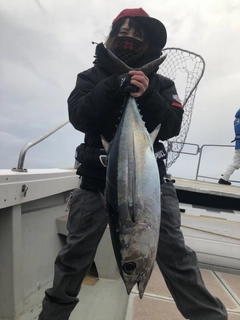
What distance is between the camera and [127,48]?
5.03 feet

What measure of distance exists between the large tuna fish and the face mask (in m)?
0.46

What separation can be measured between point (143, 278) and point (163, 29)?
137cm

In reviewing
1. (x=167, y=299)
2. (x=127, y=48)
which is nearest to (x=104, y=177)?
(x=127, y=48)

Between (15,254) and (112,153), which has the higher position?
(112,153)

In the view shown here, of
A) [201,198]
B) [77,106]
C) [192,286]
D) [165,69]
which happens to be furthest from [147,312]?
[165,69]

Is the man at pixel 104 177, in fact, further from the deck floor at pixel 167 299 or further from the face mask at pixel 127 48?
the deck floor at pixel 167 299

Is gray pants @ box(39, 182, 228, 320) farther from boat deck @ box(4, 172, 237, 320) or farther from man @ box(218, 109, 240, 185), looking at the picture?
man @ box(218, 109, 240, 185)

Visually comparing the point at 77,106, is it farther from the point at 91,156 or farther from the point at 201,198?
the point at 201,198

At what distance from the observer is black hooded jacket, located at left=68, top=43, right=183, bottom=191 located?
1.36m

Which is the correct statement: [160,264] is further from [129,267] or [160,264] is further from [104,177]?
[104,177]

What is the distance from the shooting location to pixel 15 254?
193cm

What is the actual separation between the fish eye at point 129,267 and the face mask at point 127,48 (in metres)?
1.14

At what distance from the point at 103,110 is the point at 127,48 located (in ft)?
1.43

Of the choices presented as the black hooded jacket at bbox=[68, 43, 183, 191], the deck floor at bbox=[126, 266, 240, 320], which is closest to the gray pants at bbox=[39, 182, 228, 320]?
the black hooded jacket at bbox=[68, 43, 183, 191]
